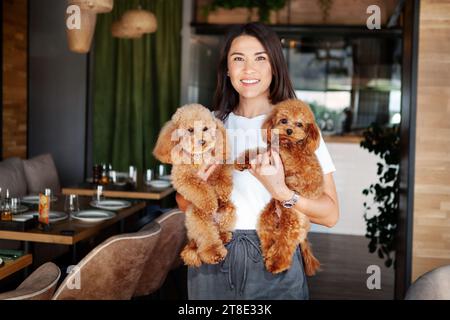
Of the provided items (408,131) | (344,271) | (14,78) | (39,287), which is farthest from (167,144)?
(14,78)

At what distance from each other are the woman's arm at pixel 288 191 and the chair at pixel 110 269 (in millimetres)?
961

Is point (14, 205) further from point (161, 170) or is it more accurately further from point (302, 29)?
point (302, 29)

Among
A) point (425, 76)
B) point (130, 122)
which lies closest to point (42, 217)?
point (425, 76)

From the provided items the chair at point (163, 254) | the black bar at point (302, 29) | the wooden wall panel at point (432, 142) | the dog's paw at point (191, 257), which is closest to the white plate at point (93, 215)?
the chair at point (163, 254)

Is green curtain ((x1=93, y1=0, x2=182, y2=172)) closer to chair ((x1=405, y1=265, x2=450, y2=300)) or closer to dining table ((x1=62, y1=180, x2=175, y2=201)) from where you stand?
dining table ((x1=62, y1=180, x2=175, y2=201))

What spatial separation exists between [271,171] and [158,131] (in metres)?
4.37

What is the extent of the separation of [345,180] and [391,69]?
2.10 metres

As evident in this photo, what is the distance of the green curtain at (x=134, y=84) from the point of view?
17.9 ft

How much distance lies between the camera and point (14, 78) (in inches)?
222

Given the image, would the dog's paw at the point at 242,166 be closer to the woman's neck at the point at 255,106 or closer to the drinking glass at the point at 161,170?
the woman's neck at the point at 255,106

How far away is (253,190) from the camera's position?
1316 mm

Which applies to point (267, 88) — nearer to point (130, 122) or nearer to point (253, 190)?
point (253, 190)
